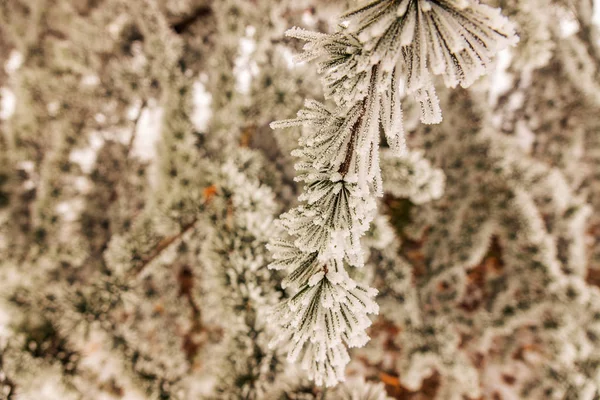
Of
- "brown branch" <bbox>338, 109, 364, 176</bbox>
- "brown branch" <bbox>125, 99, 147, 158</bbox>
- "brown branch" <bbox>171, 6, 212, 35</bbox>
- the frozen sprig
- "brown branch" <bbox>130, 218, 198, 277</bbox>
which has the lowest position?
"brown branch" <bbox>130, 218, 198, 277</bbox>

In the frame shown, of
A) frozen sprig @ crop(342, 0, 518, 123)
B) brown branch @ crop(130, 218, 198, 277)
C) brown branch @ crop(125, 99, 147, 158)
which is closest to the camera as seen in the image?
frozen sprig @ crop(342, 0, 518, 123)

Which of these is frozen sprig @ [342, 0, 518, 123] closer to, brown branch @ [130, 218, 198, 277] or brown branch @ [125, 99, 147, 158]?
brown branch @ [130, 218, 198, 277]

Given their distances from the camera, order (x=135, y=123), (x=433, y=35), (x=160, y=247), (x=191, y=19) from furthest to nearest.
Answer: (x=191, y=19), (x=135, y=123), (x=160, y=247), (x=433, y=35)

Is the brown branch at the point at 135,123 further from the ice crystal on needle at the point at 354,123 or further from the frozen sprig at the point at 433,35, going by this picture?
the frozen sprig at the point at 433,35

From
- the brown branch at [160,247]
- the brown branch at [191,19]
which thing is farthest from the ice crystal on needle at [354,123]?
the brown branch at [191,19]

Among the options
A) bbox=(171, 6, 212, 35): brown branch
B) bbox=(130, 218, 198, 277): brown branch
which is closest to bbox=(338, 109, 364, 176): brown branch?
bbox=(130, 218, 198, 277): brown branch

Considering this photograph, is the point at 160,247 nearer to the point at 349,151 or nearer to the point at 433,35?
the point at 349,151

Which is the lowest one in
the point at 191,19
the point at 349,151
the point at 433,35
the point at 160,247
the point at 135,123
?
the point at 160,247

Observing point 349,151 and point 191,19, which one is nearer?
point 349,151

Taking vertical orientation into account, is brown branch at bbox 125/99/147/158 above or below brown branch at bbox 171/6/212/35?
below

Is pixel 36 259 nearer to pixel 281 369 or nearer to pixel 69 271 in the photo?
pixel 69 271

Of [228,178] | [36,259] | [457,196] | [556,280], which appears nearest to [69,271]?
[36,259]

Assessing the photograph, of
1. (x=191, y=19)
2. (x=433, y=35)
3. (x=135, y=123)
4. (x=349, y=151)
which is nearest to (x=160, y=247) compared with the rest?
(x=135, y=123)
